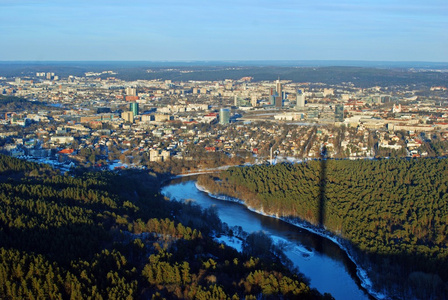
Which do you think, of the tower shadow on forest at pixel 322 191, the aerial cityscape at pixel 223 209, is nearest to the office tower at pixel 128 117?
the aerial cityscape at pixel 223 209

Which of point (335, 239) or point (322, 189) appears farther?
point (322, 189)

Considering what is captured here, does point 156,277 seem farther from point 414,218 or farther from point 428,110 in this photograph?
point 428,110

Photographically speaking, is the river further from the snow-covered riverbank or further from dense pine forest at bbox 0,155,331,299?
dense pine forest at bbox 0,155,331,299

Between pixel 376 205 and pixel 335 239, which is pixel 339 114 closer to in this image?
pixel 376 205

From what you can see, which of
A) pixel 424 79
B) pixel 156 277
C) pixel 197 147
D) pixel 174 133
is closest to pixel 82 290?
pixel 156 277

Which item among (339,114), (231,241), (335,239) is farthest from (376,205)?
(339,114)

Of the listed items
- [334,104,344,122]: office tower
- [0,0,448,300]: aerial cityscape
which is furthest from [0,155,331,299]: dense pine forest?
[334,104,344,122]: office tower

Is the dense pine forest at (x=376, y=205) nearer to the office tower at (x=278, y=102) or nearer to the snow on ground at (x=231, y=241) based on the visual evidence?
the snow on ground at (x=231, y=241)
